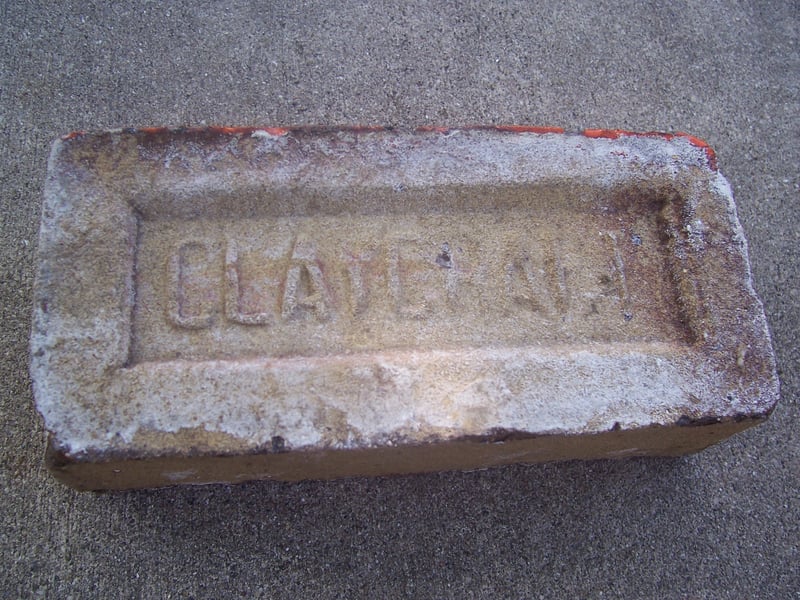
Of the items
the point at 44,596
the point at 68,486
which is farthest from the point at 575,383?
the point at 44,596

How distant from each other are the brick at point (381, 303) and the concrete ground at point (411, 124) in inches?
6.4

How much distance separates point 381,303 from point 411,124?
2.52 feet

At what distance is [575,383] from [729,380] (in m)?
0.34

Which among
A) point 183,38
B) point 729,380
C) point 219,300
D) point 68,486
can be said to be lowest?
point 68,486

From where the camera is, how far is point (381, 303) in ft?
4.33

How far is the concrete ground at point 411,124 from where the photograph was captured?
1461 mm

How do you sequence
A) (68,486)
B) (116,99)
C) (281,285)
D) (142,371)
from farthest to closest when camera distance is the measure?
(116,99)
(68,486)
(281,285)
(142,371)

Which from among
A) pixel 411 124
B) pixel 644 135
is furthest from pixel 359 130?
pixel 644 135

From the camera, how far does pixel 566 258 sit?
54.9 inches

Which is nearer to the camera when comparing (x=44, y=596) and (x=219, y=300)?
(x=219, y=300)

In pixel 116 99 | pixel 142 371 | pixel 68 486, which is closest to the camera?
pixel 142 371

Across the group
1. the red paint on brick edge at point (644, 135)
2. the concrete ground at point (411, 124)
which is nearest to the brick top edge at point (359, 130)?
the red paint on brick edge at point (644, 135)

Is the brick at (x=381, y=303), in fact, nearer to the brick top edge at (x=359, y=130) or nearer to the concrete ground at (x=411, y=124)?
the brick top edge at (x=359, y=130)

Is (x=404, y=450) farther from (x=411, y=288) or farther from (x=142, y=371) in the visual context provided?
(x=142, y=371)
